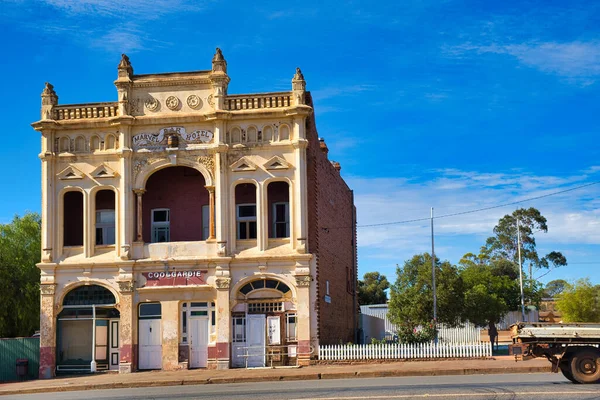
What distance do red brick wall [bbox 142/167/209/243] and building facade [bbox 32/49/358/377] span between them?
0.06 m

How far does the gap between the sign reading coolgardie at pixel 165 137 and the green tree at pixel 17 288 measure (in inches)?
549

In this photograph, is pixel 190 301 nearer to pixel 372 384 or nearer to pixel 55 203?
pixel 55 203

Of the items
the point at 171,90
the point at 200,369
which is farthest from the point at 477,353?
the point at 171,90

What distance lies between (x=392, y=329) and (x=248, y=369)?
29089 millimetres

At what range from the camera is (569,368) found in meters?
20.3

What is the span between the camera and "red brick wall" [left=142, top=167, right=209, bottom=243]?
34188 mm

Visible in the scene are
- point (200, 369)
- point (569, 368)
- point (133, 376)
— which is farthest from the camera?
point (200, 369)

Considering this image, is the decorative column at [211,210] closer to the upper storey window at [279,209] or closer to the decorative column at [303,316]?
the upper storey window at [279,209]

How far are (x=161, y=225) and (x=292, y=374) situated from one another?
1040cm

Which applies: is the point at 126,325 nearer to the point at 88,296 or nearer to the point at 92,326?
the point at 92,326

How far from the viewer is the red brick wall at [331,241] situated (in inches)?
1302

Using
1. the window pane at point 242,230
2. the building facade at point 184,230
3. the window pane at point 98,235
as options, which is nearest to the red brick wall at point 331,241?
the building facade at point 184,230

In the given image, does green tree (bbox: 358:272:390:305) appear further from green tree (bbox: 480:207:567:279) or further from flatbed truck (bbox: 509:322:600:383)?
flatbed truck (bbox: 509:322:600:383)

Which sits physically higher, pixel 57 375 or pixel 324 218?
pixel 324 218
